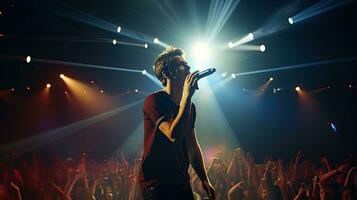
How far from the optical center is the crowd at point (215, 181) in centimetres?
900

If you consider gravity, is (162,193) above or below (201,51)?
below

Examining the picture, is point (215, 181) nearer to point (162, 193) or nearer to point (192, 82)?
point (162, 193)

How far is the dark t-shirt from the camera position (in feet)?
6.83

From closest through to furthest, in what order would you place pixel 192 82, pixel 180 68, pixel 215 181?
pixel 192 82 < pixel 180 68 < pixel 215 181

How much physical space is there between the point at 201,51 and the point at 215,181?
3.86 metres

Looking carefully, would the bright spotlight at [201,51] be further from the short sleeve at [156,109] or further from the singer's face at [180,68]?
the short sleeve at [156,109]

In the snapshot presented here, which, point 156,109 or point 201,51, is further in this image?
point 201,51

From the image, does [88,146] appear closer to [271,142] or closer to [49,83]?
[49,83]

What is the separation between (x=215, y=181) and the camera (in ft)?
32.1

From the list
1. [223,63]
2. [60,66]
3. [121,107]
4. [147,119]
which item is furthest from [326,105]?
[147,119]

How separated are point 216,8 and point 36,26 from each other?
435 centimetres

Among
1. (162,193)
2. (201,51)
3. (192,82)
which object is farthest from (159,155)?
(201,51)

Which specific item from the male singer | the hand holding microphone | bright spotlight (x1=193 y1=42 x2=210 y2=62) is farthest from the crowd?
the hand holding microphone

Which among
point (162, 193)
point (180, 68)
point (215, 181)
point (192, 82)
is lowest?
point (162, 193)
